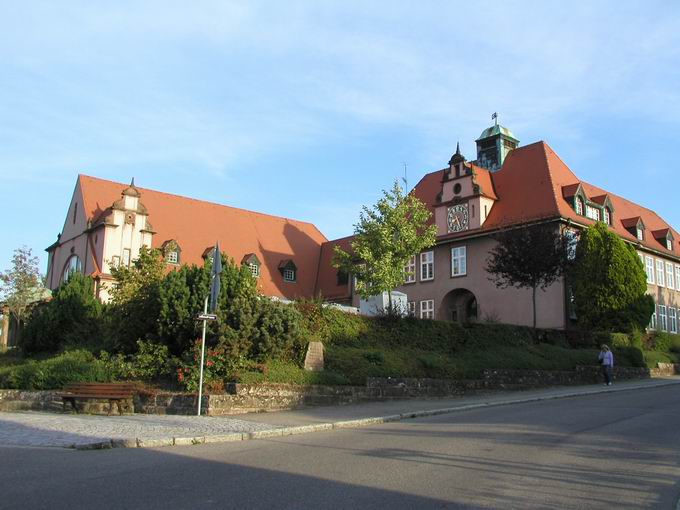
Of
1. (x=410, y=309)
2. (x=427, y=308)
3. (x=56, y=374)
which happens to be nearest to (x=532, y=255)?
(x=410, y=309)

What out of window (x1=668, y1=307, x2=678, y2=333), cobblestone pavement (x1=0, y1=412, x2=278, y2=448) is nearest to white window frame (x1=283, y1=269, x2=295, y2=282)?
window (x1=668, y1=307, x2=678, y2=333)

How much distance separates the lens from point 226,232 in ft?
173

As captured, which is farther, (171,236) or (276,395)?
(171,236)

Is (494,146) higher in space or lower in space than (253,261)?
higher

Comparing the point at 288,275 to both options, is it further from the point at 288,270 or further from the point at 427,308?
the point at 427,308

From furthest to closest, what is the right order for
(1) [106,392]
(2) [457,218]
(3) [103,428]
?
(2) [457,218] → (1) [106,392] → (3) [103,428]

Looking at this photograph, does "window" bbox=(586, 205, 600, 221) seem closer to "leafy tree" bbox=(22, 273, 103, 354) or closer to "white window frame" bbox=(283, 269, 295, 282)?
"white window frame" bbox=(283, 269, 295, 282)

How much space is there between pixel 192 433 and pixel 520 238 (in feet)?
71.3

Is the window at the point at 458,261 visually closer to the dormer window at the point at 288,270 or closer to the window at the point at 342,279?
the window at the point at 342,279

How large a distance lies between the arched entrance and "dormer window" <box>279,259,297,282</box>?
46.4 ft

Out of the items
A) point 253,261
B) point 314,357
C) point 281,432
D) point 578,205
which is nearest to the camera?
point 281,432

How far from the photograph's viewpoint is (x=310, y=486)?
25.3 ft

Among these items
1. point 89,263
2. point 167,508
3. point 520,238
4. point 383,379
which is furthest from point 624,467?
point 89,263

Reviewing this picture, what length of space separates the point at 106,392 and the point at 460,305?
3151 cm
